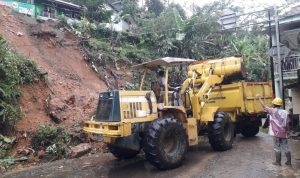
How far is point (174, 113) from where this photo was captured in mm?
8539

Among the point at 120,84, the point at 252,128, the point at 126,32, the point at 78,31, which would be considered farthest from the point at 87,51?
the point at 252,128

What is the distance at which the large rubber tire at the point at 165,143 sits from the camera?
24.0 feet

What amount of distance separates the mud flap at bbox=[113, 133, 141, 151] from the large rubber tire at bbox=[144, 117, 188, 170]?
15.5 inches

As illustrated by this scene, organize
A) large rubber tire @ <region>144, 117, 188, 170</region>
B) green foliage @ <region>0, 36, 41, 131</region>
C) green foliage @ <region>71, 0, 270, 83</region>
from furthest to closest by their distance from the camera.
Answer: green foliage @ <region>71, 0, 270, 83</region>
green foliage @ <region>0, 36, 41, 131</region>
large rubber tire @ <region>144, 117, 188, 170</region>

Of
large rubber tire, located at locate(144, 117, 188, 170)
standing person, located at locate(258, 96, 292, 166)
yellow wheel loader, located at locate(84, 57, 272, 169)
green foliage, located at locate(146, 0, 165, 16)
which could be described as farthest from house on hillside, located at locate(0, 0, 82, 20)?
standing person, located at locate(258, 96, 292, 166)

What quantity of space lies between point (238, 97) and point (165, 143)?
4169mm

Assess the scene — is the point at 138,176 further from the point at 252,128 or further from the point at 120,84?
the point at 120,84

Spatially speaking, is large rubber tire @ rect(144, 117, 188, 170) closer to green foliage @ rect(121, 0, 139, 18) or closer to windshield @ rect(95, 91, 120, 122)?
windshield @ rect(95, 91, 120, 122)

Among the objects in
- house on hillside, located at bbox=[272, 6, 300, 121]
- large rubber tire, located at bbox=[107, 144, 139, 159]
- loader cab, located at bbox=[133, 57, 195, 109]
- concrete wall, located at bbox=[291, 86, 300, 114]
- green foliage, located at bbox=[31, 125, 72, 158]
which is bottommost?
large rubber tire, located at bbox=[107, 144, 139, 159]

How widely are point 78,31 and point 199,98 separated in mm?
10863

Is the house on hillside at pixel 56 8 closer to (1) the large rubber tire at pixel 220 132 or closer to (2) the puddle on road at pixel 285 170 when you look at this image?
(1) the large rubber tire at pixel 220 132

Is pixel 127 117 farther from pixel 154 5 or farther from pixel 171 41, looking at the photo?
pixel 154 5

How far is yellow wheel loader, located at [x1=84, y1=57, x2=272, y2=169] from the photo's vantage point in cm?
741

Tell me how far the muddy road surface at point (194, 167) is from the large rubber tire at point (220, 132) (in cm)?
21
